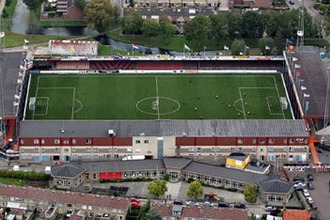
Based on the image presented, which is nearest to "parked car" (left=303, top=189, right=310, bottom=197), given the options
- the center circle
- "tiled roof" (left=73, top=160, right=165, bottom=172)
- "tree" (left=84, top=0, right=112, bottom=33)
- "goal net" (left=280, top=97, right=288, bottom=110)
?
"tiled roof" (left=73, top=160, right=165, bottom=172)

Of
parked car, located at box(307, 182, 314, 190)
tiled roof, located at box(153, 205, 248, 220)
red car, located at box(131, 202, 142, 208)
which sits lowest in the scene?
parked car, located at box(307, 182, 314, 190)

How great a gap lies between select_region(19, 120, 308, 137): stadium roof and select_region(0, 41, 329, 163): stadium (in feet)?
0.35

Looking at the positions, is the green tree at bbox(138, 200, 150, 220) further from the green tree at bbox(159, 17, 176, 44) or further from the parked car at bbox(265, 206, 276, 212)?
the green tree at bbox(159, 17, 176, 44)

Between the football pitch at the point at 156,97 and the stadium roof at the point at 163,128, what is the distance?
23.9 ft

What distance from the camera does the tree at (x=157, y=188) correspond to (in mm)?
94875

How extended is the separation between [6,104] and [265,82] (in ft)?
109

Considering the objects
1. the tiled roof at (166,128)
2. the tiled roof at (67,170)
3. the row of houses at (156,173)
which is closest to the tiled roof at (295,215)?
the row of houses at (156,173)

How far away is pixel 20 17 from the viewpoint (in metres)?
150

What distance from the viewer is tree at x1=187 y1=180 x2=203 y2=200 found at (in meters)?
94.9

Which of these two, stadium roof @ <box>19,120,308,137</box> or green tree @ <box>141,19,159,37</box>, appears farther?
green tree @ <box>141,19,159,37</box>

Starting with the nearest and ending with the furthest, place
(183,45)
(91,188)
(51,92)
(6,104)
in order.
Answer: (91,188)
(6,104)
(51,92)
(183,45)

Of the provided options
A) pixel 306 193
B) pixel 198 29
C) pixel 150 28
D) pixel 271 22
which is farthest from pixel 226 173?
pixel 271 22

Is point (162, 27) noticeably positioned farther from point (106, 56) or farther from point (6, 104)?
point (6, 104)

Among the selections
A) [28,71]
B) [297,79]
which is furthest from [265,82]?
[28,71]
